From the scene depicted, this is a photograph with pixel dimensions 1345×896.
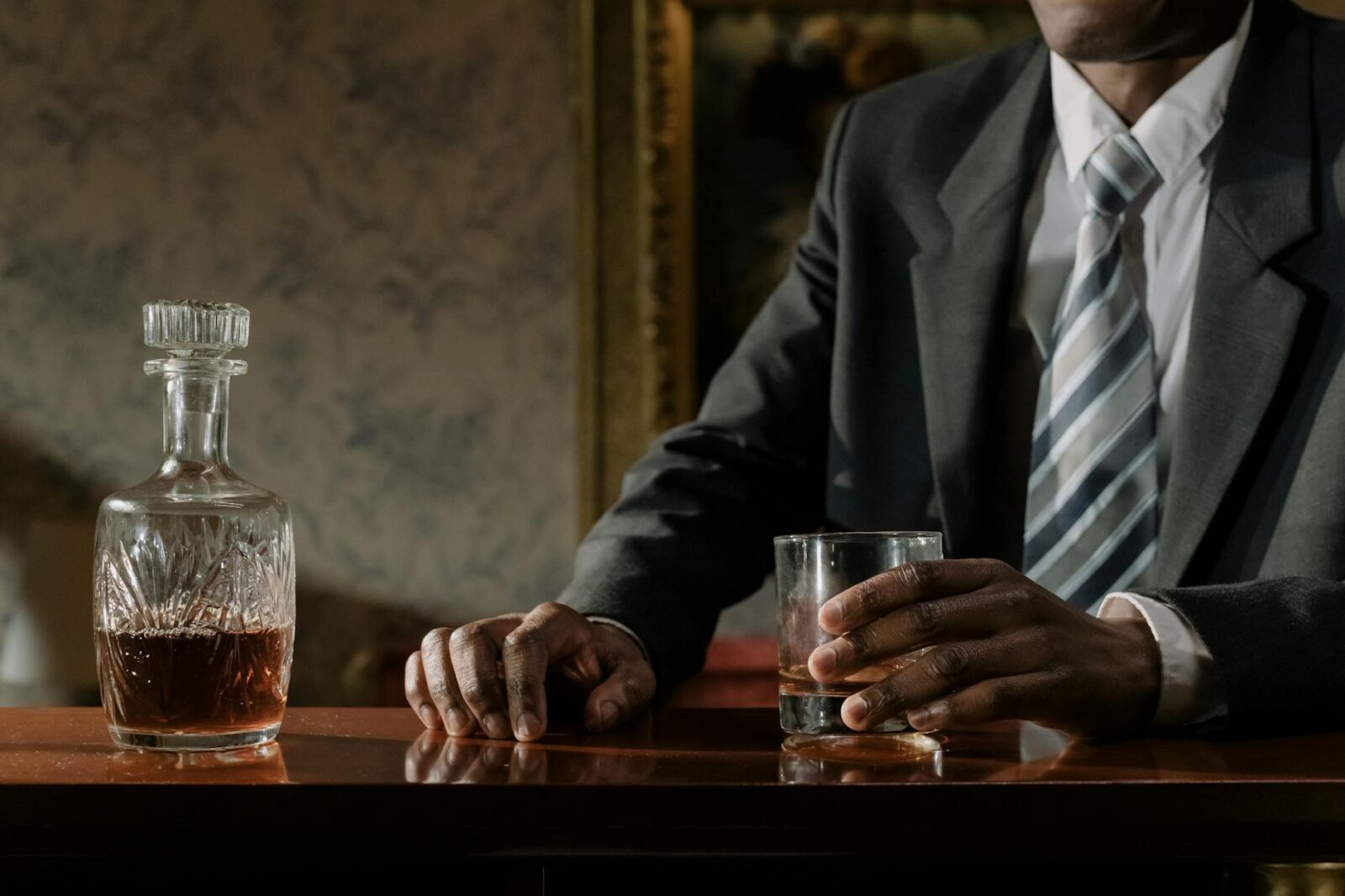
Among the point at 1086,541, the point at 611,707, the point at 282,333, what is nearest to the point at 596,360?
the point at 282,333

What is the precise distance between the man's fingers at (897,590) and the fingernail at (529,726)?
0.20 m

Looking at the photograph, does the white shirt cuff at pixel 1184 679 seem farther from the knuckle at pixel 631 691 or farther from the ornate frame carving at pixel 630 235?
the ornate frame carving at pixel 630 235

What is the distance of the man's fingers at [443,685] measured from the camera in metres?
0.88

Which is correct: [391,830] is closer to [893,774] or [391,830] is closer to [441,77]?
[893,774]

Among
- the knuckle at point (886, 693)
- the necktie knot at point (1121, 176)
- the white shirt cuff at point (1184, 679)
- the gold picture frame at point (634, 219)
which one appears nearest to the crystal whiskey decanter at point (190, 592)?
the knuckle at point (886, 693)

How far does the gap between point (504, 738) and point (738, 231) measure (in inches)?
104

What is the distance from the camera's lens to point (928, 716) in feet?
A: 2.56

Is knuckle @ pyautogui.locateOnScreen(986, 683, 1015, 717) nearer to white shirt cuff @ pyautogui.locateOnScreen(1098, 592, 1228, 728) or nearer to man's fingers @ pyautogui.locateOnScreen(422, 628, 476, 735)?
white shirt cuff @ pyautogui.locateOnScreen(1098, 592, 1228, 728)

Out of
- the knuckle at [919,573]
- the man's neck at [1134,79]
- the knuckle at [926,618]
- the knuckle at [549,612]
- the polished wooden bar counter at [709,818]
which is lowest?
the polished wooden bar counter at [709,818]

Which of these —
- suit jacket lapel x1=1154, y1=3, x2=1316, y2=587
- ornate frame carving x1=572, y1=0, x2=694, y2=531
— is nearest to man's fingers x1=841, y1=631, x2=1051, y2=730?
suit jacket lapel x1=1154, y1=3, x2=1316, y2=587

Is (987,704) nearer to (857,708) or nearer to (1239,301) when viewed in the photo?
(857,708)

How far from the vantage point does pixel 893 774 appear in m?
0.69

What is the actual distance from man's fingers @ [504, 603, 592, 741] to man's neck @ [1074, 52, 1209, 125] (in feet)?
3.01

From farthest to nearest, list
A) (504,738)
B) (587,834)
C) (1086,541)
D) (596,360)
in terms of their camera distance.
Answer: (596,360) → (1086,541) → (504,738) → (587,834)
